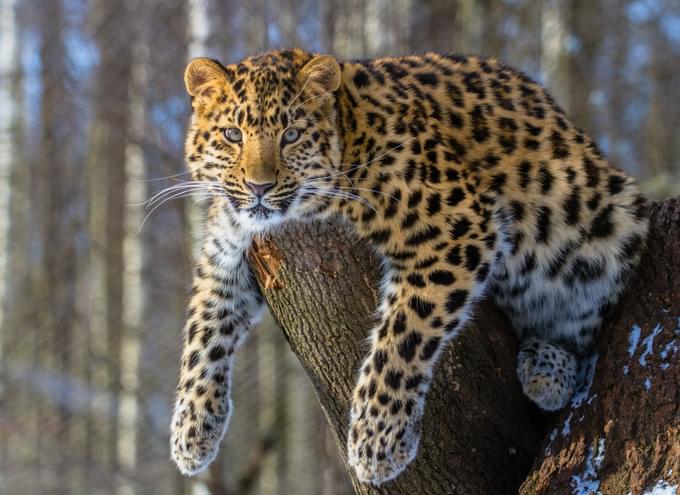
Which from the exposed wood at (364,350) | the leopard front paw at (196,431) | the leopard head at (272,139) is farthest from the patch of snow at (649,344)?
the leopard front paw at (196,431)

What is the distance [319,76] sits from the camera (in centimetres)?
356

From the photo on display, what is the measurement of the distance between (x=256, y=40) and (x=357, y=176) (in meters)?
5.21

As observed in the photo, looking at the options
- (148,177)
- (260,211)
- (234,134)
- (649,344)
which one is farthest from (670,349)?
(148,177)

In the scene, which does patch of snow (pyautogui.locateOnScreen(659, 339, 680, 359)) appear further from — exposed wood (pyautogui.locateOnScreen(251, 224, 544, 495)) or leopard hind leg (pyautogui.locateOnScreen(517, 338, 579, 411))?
exposed wood (pyautogui.locateOnScreen(251, 224, 544, 495))

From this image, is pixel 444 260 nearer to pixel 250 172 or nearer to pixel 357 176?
pixel 357 176

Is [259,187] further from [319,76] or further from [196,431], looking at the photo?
[196,431]

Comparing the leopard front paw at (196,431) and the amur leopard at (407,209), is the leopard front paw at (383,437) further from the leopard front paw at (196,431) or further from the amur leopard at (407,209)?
the leopard front paw at (196,431)

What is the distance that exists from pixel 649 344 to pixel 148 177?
28.8 ft

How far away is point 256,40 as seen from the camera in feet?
27.5

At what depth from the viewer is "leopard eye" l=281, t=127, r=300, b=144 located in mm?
3518

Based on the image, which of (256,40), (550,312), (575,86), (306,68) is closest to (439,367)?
(550,312)

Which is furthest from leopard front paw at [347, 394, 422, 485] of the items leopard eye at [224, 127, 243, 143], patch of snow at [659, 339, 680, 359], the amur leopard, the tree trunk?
leopard eye at [224, 127, 243, 143]

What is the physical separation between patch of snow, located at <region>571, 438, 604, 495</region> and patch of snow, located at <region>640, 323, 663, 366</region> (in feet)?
1.25

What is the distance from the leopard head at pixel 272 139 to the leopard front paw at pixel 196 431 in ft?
3.10
